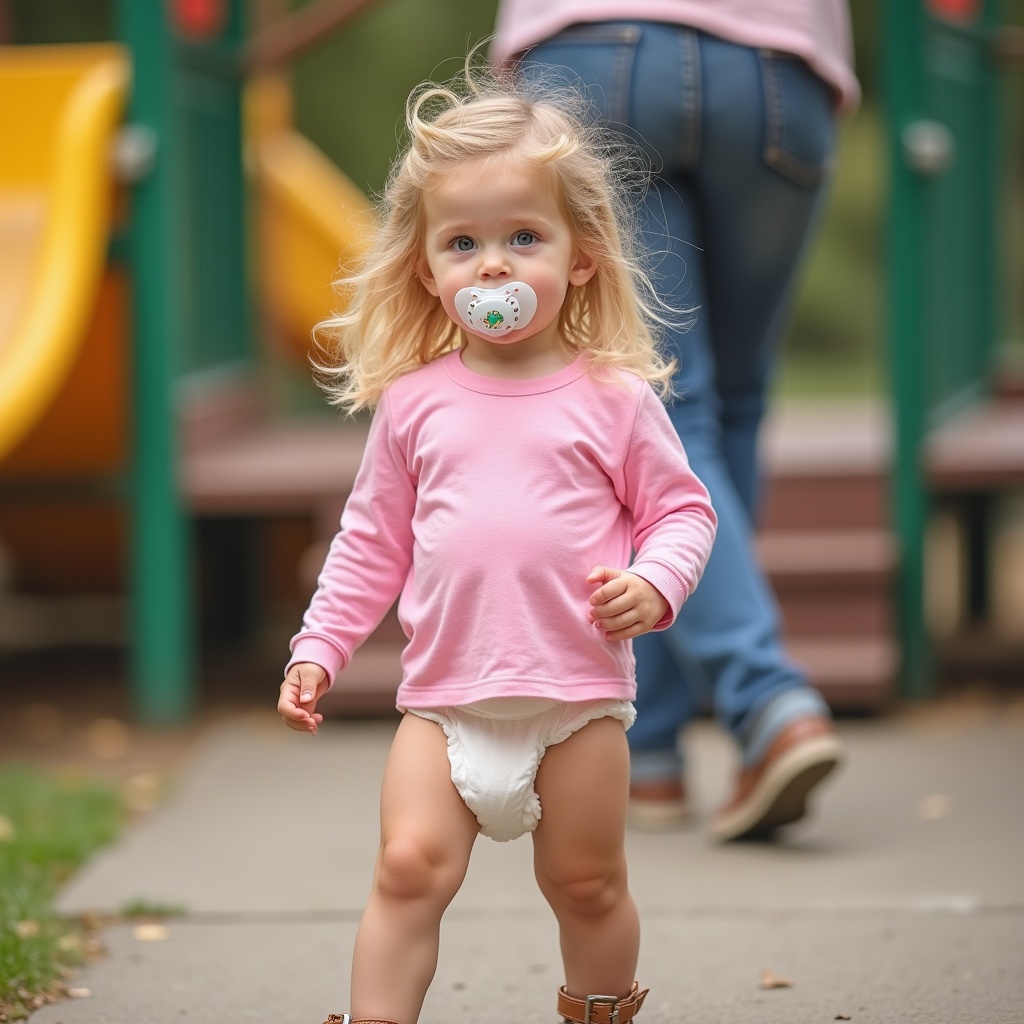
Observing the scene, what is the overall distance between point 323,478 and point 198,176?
4.10ft

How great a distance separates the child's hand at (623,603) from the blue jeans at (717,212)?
1149mm

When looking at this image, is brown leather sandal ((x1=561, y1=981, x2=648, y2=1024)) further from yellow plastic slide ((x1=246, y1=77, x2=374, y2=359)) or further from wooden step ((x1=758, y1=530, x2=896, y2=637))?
yellow plastic slide ((x1=246, y1=77, x2=374, y2=359))

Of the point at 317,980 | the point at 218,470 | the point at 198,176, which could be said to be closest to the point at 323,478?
the point at 218,470

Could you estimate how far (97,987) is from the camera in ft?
8.64

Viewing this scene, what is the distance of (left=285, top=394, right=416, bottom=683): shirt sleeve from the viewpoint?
2.21 metres

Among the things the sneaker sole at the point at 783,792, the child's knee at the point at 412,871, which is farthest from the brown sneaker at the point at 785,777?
the child's knee at the point at 412,871

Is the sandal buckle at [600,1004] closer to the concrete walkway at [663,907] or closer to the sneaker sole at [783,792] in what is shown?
the concrete walkway at [663,907]

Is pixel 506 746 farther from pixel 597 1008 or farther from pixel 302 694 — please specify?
pixel 597 1008

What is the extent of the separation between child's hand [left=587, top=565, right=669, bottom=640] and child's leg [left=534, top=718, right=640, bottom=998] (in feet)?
0.49

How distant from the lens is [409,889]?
206 cm

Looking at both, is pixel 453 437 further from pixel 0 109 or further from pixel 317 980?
pixel 0 109

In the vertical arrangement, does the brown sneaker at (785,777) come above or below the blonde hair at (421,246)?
below

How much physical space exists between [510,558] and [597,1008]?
603mm

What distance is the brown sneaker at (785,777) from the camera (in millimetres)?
3129
